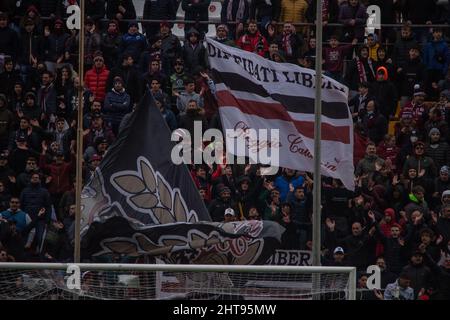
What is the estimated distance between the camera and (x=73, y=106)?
25.7 metres

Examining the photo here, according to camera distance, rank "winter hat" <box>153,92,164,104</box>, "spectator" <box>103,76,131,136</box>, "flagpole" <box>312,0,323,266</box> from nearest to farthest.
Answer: "flagpole" <box>312,0,323,266</box> → "winter hat" <box>153,92,164,104</box> → "spectator" <box>103,76,131,136</box>

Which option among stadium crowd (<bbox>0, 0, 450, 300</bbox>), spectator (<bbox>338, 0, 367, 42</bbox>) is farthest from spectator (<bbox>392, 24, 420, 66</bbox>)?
spectator (<bbox>338, 0, 367, 42</bbox>)

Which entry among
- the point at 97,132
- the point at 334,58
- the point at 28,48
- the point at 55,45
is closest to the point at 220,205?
the point at 97,132

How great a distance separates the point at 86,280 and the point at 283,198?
23.9 ft

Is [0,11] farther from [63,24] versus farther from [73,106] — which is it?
[73,106]

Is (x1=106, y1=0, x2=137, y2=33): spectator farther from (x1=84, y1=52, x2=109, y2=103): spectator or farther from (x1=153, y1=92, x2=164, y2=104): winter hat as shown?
(x1=153, y1=92, x2=164, y2=104): winter hat

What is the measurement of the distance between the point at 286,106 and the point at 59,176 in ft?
13.7

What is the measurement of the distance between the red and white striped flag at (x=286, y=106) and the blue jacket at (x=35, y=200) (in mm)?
2967

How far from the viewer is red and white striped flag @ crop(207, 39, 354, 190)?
20484 mm

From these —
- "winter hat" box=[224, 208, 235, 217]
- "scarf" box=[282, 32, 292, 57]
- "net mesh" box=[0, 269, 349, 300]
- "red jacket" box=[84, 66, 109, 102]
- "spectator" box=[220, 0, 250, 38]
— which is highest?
"spectator" box=[220, 0, 250, 38]

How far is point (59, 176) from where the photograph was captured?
77.8ft

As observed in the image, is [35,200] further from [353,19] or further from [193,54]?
[353,19]

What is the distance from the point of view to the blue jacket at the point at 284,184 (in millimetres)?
Result: 23266

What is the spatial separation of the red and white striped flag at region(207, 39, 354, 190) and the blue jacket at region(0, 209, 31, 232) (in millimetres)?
3066
